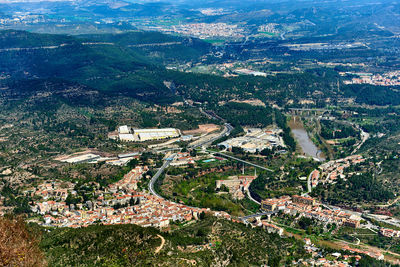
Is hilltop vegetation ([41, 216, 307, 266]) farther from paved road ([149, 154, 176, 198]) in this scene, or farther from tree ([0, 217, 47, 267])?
paved road ([149, 154, 176, 198])

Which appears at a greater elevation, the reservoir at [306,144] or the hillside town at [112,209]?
the hillside town at [112,209]

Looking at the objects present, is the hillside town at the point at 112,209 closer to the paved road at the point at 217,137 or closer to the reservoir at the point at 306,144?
the paved road at the point at 217,137

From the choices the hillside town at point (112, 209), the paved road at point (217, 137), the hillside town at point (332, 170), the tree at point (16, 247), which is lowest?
the hillside town at point (332, 170)

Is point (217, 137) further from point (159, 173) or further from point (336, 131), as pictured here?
point (336, 131)

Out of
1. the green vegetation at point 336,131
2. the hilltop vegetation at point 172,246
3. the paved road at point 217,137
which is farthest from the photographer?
the green vegetation at point 336,131

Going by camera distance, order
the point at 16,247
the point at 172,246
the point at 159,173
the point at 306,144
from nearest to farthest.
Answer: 1. the point at 16,247
2. the point at 172,246
3. the point at 159,173
4. the point at 306,144

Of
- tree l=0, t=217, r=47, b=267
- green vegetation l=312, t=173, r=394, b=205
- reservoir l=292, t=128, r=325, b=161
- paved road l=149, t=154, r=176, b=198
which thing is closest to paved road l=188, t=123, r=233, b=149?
paved road l=149, t=154, r=176, b=198

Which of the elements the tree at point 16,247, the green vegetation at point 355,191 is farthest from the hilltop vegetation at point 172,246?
the green vegetation at point 355,191

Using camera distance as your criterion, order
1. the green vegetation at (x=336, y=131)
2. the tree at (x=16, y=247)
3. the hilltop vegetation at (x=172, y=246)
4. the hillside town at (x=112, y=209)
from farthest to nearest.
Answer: the green vegetation at (x=336, y=131)
the hillside town at (x=112, y=209)
the hilltop vegetation at (x=172, y=246)
the tree at (x=16, y=247)

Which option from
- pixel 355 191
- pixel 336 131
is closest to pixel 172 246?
pixel 355 191
